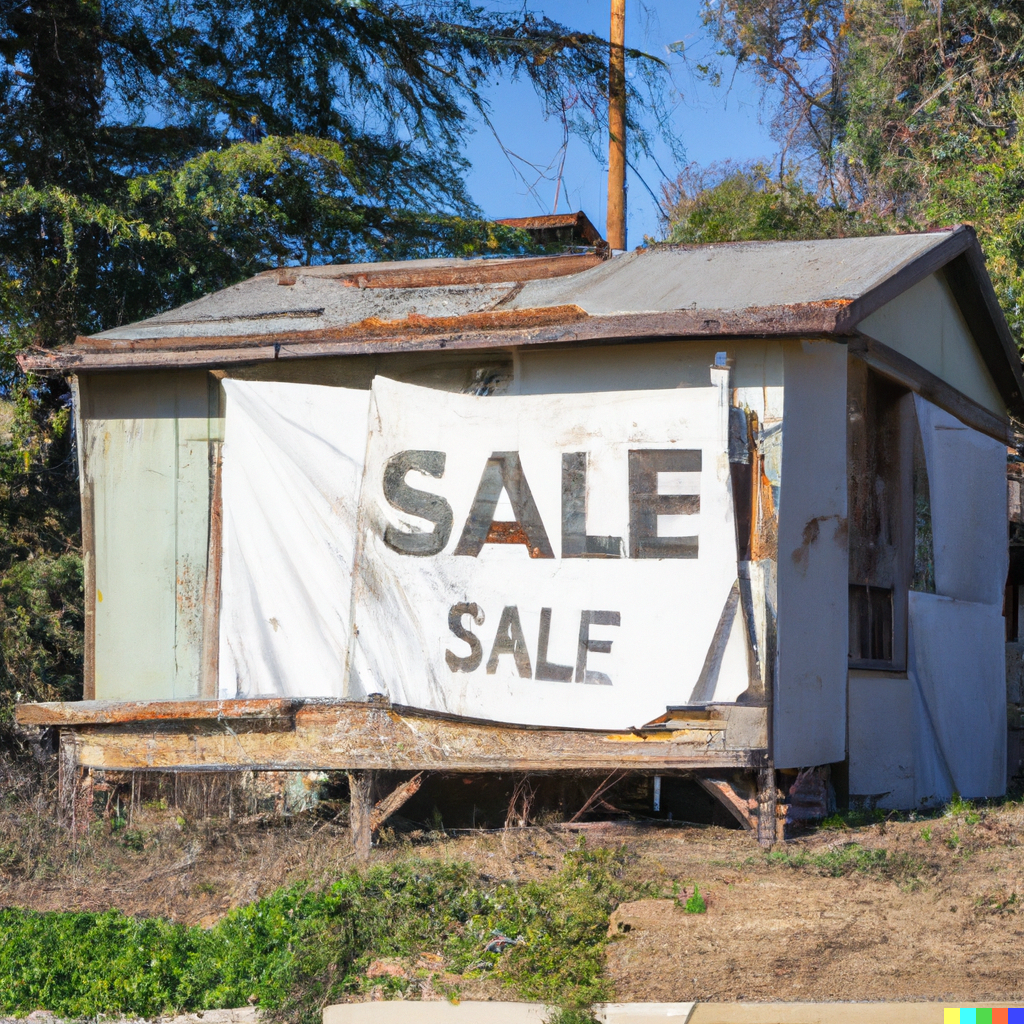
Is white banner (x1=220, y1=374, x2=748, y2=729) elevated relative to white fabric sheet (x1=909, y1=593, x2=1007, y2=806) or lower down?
elevated

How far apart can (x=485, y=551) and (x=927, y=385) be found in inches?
154

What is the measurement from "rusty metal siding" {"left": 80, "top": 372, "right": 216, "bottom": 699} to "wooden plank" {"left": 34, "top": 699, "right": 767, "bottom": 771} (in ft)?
3.76

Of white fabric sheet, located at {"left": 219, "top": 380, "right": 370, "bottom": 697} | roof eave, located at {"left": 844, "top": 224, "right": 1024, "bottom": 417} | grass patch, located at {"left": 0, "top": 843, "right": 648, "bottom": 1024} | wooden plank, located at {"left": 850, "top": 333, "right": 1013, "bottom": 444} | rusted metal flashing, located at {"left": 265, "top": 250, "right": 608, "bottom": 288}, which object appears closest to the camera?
grass patch, located at {"left": 0, "top": 843, "right": 648, "bottom": 1024}

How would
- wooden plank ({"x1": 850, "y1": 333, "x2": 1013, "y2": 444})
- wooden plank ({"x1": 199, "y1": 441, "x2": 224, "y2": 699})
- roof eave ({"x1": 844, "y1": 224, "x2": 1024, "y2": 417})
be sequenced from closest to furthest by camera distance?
roof eave ({"x1": 844, "y1": 224, "x2": 1024, "y2": 417}) → wooden plank ({"x1": 850, "y1": 333, "x2": 1013, "y2": 444}) → wooden plank ({"x1": 199, "y1": 441, "x2": 224, "y2": 699})

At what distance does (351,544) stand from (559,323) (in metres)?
1.91

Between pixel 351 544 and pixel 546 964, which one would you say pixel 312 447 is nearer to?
pixel 351 544

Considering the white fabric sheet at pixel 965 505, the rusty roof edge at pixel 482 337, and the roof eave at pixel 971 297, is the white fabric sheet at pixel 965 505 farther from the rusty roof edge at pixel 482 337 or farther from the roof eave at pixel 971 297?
the rusty roof edge at pixel 482 337

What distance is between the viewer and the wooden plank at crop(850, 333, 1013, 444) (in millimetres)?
7738

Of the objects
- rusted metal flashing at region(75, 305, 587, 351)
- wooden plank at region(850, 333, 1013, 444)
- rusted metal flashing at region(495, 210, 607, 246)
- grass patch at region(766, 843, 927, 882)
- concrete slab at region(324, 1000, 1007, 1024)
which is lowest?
concrete slab at region(324, 1000, 1007, 1024)

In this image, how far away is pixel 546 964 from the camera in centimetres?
492

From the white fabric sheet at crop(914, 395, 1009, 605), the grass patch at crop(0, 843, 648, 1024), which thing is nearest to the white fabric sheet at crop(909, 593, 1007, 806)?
the white fabric sheet at crop(914, 395, 1009, 605)

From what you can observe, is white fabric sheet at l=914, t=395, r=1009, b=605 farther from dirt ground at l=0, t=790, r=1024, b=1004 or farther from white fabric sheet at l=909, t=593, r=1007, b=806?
dirt ground at l=0, t=790, r=1024, b=1004

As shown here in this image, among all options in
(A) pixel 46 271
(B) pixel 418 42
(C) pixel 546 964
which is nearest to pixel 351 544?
(C) pixel 546 964

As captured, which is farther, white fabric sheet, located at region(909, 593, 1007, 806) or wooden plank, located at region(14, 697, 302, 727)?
white fabric sheet, located at region(909, 593, 1007, 806)
